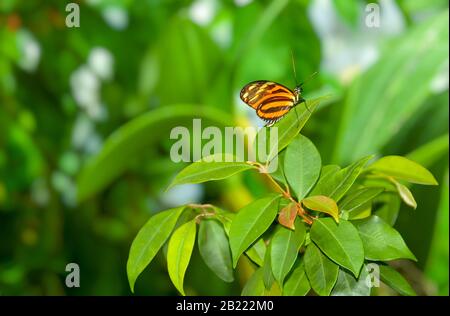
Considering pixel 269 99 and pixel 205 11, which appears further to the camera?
pixel 205 11

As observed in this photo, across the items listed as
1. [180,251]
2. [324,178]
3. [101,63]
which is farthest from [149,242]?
[101,63]

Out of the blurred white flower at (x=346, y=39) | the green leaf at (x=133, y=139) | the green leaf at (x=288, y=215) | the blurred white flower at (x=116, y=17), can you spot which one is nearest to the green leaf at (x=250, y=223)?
the green leaf at (x=288, y=215)

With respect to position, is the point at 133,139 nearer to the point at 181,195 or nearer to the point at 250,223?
the point at 181,195

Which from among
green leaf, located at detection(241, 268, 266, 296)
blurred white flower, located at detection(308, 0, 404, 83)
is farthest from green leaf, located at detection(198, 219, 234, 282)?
blurred white flower, located at detection(308, 0, 404, 83)

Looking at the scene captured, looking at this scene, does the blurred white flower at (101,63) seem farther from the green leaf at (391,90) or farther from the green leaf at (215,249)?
the green leaf at (215,249)

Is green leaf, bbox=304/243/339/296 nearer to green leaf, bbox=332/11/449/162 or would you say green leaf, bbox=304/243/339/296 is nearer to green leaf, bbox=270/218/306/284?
green leaf, bbox=270/218/306/284
